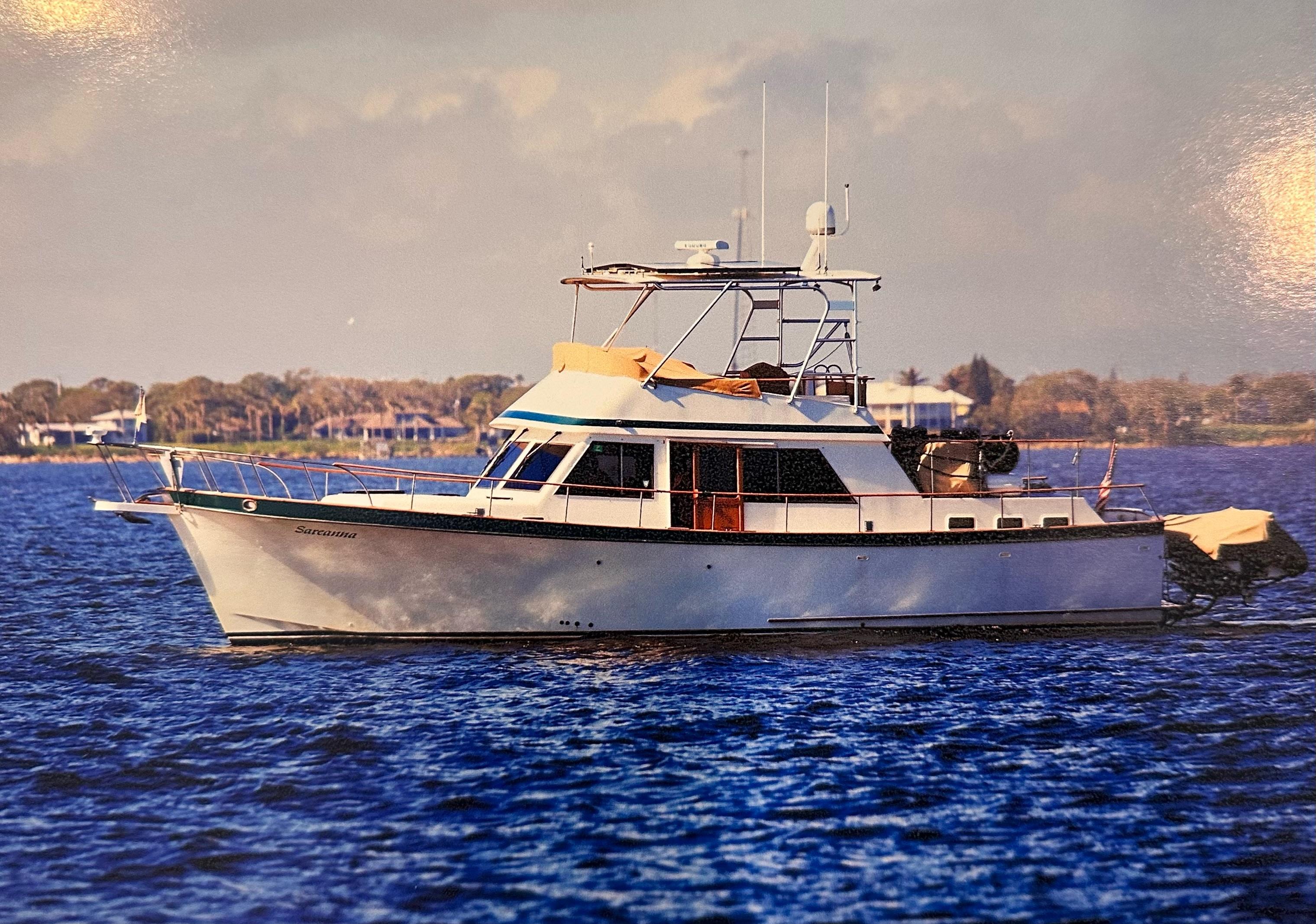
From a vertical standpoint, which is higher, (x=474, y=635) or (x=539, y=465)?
(x=539, y=465)

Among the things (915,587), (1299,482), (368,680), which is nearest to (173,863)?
(368,680)

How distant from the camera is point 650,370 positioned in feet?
55.6

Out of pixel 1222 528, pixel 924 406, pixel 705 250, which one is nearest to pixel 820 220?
pixel 705 250

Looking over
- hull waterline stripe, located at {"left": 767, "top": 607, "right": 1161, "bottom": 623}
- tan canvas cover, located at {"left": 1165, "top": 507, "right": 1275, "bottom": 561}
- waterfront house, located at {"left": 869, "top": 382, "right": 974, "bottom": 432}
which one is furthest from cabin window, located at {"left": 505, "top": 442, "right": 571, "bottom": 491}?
waterfront house, located at {"left": 869, "top": 382, "right": 974, "bottom": 432}

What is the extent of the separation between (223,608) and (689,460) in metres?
6.27

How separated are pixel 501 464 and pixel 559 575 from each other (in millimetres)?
2411

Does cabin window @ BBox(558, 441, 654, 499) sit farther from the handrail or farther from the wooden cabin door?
the wooden cabin door

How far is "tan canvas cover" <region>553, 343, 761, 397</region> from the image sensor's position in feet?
55.3

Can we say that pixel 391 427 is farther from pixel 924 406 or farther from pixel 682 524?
pixel 682 524

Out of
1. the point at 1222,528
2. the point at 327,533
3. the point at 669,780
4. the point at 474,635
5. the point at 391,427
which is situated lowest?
the point at 669,780

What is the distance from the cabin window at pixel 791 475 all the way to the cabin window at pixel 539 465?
8.04ft

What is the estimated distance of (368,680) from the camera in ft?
47.9

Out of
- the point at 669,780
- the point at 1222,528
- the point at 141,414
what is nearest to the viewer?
the point at 669,780

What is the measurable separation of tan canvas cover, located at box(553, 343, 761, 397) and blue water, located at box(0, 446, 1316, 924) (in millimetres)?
3435
